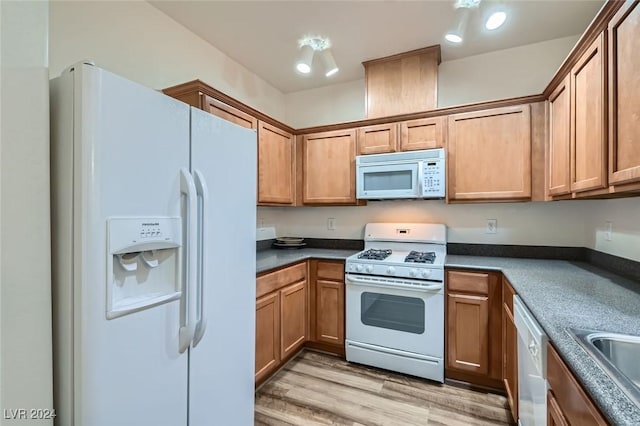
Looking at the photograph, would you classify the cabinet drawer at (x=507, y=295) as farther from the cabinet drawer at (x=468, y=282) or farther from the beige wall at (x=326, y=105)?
the beige wall at (x=326, y=105)

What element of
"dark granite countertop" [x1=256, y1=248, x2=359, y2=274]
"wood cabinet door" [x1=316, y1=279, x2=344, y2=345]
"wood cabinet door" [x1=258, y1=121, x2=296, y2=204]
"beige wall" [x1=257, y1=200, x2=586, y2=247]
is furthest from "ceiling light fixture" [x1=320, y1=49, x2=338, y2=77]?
"wood cabinet door" [x1=316, y1=279, x2=344, y2=345]

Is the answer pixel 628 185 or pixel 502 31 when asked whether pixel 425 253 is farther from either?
pixel 502 31

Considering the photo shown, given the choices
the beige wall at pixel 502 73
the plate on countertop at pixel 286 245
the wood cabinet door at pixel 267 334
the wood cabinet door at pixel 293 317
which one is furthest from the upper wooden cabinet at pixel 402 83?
the wood cabinet door at pixel 267 334

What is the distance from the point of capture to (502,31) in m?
2.30

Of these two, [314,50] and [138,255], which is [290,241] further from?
[138,255]

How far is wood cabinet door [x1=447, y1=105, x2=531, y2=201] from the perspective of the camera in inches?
88.7

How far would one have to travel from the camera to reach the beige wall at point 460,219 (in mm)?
2389

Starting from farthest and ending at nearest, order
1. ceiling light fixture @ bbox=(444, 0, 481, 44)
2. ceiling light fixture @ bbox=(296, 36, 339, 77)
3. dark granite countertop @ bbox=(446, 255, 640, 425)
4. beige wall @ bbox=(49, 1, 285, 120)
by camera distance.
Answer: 1. ceiling light fixture @ bbox=(296, 36, 339, 77)
2. ceiling light fixture @ bbox=(444, 0, 481, 44)
3. beige wall @ bbox=(49, 1, 285, 120)
4. dark granite countertop @ bbox=(446, 255, 640, 425)

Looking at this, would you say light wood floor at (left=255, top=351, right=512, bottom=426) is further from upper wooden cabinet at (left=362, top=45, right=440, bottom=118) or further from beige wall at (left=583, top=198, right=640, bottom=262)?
upper wooden cabinet at (left=362, top=45, right=440, bottom=118)

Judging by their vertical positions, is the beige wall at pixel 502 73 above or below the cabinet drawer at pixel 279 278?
above

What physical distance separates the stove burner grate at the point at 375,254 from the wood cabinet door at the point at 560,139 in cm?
130

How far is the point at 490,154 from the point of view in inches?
92.2

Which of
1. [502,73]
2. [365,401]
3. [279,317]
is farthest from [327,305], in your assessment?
[502,73]

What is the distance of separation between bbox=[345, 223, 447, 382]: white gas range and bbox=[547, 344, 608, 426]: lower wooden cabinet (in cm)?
118
